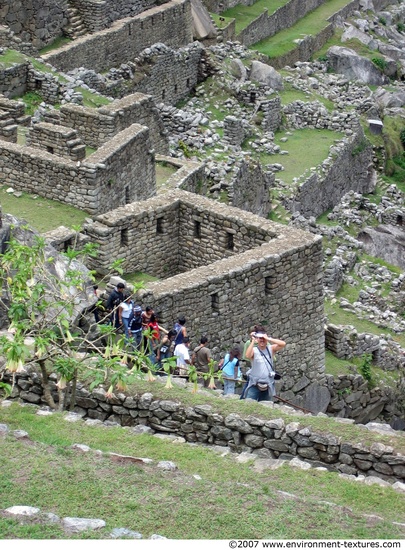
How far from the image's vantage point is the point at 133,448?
18.4 m

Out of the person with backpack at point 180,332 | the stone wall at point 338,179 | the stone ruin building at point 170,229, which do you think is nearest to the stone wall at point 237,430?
the person with backpack at point 180,332

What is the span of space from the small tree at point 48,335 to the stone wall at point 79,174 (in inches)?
320

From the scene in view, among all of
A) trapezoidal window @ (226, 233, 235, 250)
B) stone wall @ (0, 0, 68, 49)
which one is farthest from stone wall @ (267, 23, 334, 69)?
trapezoidal window @ (226, 233, 235, 250)

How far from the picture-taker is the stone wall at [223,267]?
1012 inches

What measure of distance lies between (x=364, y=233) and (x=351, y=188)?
5039 millimetres

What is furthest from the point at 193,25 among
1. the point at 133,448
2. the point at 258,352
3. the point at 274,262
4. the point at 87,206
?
the point at 133,448

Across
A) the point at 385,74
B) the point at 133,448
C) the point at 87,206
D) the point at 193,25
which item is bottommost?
the point at 385,74

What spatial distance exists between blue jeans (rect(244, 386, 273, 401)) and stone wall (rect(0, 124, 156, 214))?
8552mm

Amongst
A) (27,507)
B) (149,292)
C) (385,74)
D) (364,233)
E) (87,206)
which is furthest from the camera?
(385,74)

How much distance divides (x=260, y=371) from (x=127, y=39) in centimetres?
2598

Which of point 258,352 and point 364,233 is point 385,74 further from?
point 258,352

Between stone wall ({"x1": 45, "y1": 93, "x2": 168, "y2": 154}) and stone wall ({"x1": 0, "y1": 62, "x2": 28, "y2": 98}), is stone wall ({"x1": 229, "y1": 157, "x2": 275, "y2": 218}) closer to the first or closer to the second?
stone wall ({"x1": 45, "y1": 93, "x2": 168, "y2": 154})

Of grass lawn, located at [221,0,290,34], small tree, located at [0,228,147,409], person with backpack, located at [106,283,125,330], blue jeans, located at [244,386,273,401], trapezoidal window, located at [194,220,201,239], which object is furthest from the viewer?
grass lawn, located at [221,0,290,34]

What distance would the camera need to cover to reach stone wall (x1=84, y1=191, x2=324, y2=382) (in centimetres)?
2570
